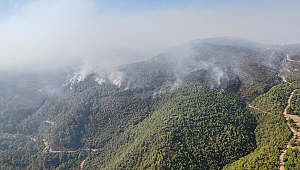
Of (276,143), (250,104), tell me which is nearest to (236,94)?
(250,104)

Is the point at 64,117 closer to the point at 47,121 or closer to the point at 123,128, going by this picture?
the point at 47,121

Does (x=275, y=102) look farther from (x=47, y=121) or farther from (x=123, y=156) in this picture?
(x=47, y=121)

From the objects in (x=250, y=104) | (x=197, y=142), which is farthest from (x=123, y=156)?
(x=250, y=104)

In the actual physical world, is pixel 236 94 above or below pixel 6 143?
above

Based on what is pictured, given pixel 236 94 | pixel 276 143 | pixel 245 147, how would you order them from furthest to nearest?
pixel 236 94 → pixel 245 147 → pixel 276 143

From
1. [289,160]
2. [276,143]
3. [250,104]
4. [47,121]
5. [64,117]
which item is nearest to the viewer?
[289,160]

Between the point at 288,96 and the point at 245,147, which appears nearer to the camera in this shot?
the point at 245,147
